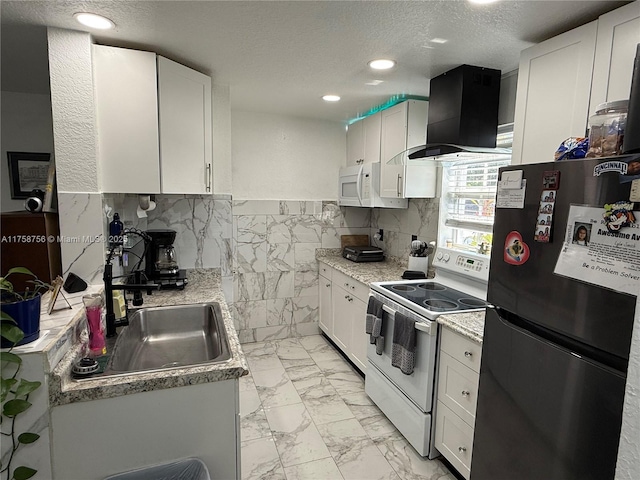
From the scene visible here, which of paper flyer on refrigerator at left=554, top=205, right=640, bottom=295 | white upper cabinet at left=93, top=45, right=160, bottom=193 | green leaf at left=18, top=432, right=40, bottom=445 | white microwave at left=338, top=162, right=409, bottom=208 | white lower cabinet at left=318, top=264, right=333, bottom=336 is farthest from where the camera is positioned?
white lower cabinet at left=318, top=264, right=333, bottom=336

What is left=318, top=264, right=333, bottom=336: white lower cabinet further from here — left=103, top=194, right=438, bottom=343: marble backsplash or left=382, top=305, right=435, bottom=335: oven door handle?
left=382, top=305, right=435, bottom=335: oven door handle

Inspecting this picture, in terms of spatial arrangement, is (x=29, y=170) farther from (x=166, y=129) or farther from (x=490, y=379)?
(x=490, y=379)

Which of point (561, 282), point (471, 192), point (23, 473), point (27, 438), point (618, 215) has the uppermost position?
point (471, 192)

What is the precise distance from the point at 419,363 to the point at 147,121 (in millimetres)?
2090

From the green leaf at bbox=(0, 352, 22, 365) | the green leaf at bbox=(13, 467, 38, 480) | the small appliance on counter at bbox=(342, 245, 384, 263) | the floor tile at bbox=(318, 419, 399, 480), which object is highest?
the green leaf at bbox=(0, 352, 22, 365)

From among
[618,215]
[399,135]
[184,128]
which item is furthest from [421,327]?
[184,128]

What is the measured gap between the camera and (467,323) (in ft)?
6.13

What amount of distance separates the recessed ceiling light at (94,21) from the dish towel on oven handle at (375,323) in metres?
2.14

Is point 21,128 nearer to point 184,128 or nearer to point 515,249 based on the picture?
point 184,128

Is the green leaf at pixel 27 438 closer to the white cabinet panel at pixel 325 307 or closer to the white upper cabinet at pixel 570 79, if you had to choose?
the white upper cabinet at pixel 570 79

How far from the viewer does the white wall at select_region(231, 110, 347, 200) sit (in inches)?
140

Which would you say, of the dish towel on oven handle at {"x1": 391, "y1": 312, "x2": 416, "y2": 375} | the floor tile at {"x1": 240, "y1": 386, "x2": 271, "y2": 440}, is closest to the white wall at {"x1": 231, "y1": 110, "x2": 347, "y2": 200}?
the floor tile at {"x1": 240, "y1": 386, "x2": 271, "y2": 440}

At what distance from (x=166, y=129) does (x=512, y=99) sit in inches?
83.1

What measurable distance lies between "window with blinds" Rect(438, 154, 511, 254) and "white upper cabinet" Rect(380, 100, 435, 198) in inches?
12.4
